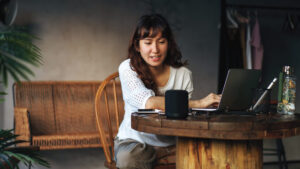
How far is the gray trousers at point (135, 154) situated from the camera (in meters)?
1.82

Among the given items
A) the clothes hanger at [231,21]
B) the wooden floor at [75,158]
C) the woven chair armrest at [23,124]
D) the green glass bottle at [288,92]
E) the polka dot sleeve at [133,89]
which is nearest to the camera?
the green glass bottle at [288,92]

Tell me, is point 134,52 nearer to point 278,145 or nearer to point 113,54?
point 113,54

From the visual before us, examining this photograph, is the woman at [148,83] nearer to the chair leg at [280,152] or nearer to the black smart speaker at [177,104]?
the black smart speaker at [177,104]

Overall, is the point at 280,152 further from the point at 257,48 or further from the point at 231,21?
the point at 231,21

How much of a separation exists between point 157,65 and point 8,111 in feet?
6.77

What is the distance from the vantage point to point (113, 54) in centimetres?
394

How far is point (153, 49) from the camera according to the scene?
205cm

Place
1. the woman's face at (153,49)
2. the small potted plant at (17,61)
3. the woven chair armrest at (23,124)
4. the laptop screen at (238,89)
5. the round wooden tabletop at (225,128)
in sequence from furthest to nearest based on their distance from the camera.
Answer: the woven chair armrest at (23,124)
the woman's face at (153,49)
the laptop screen at (238,89)
the round wooden tabletop at (225,128)
the small potted plant at (17,61)

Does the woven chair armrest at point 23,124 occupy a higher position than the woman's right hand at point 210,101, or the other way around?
the woman's right hand at point 210,101

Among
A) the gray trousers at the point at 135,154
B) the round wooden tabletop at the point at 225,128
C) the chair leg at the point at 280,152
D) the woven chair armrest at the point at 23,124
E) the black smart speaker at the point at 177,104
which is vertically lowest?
the chair leg at the point at 280,152

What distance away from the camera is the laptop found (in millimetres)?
1597

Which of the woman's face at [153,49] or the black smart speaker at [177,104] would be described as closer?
the black smart speaker at [177,104]

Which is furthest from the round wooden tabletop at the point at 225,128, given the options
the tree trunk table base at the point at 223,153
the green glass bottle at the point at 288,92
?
the green glass bottle at the point at 288,92

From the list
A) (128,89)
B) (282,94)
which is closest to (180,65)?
(128,89)
